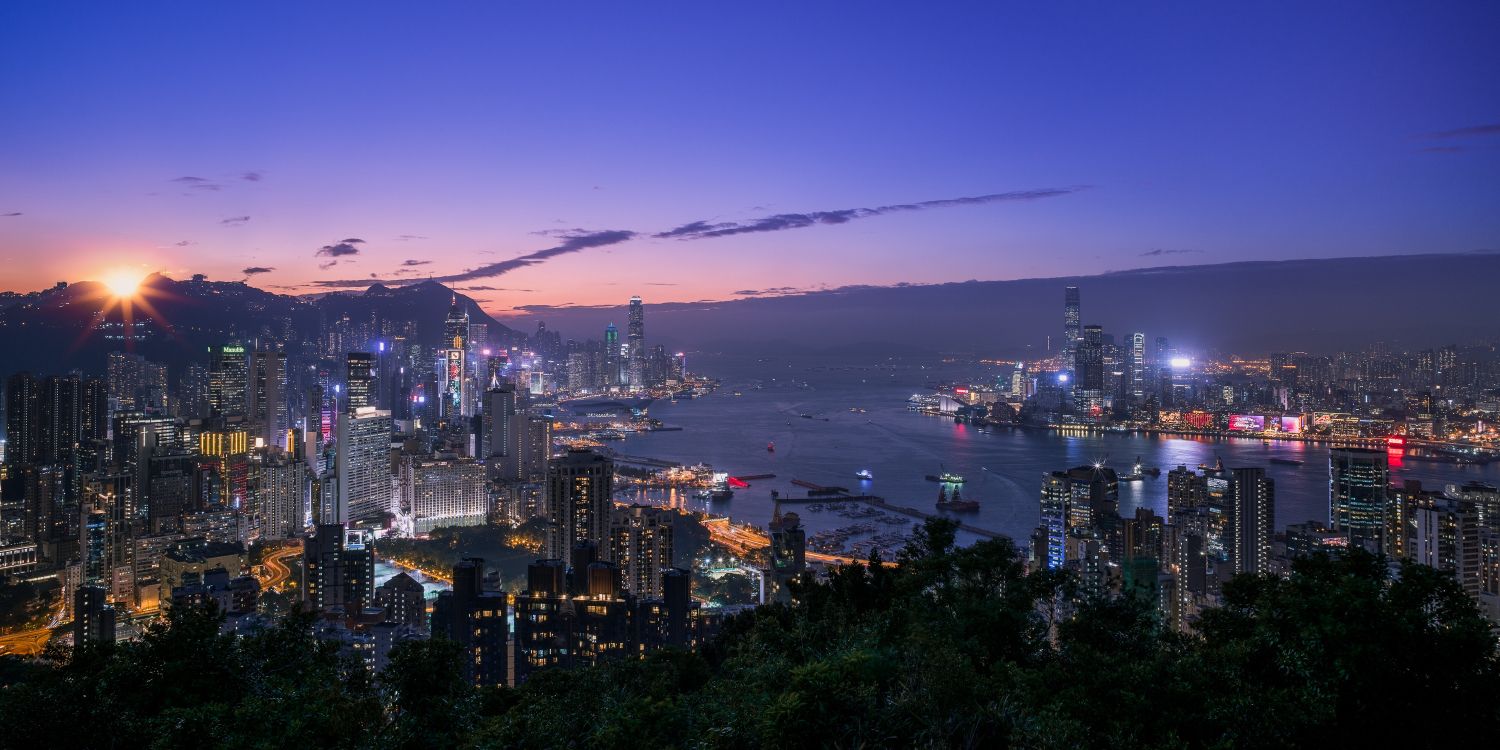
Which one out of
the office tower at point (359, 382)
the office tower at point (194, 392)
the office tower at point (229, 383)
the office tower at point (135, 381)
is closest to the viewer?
the office tower at point (229, 383)

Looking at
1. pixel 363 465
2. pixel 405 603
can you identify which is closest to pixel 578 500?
pixel 405 603

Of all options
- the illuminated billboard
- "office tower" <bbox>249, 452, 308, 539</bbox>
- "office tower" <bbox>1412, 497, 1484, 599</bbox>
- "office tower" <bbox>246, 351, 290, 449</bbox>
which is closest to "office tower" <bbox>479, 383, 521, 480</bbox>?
"office tower" <bbox>246, 351, 290, 449</bbox>

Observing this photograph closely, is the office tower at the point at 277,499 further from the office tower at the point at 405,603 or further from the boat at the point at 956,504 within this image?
the boat at the point at 956,504

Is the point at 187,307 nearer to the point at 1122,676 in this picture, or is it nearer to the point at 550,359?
the point at 550,359

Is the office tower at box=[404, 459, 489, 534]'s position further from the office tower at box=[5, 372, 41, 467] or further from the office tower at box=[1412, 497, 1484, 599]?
the office tower at box=[1412, 497, 1484, 599]

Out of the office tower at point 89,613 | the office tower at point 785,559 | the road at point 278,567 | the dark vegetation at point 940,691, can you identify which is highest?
the dark vegetation at point 940,691

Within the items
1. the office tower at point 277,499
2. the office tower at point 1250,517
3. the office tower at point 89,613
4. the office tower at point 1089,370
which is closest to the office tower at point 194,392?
the office tower at point 277,499

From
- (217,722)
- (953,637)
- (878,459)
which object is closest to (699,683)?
(953,637)
